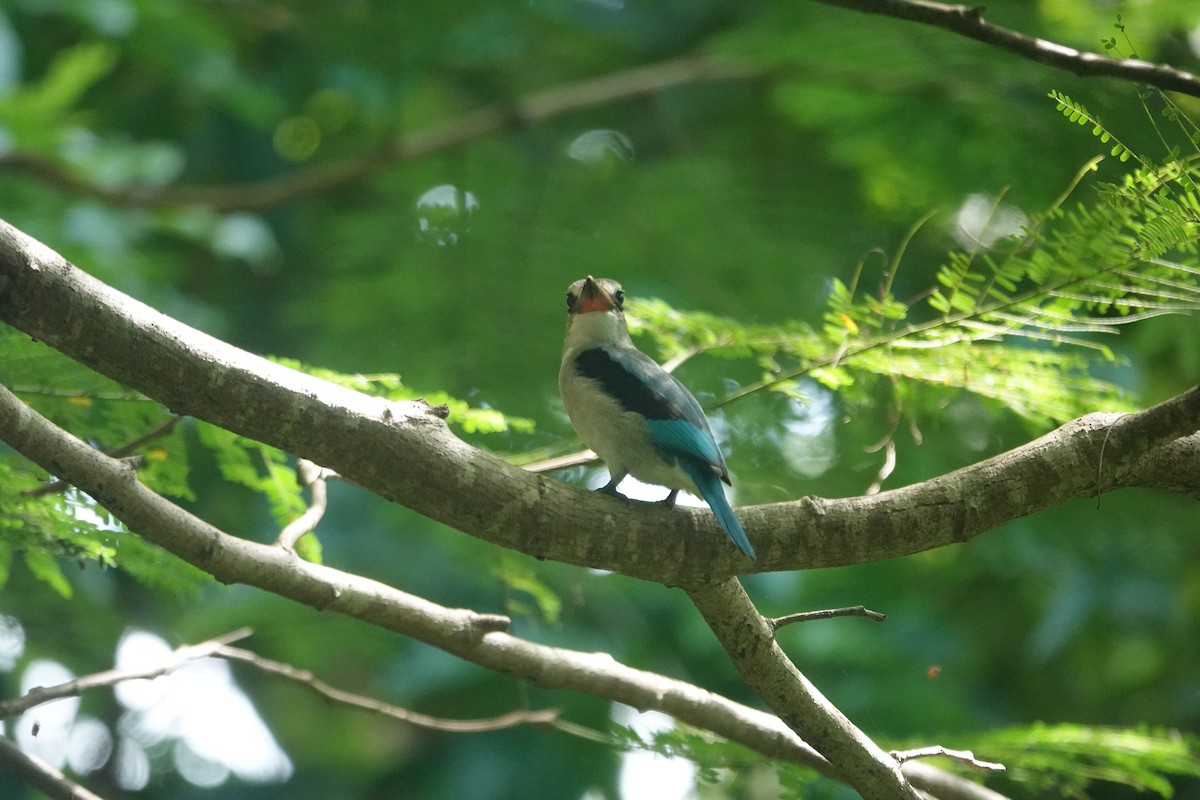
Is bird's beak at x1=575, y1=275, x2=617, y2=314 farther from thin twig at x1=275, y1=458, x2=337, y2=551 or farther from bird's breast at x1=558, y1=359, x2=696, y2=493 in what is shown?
thin twig at x1=275, y1=458, x2=337, y2=551

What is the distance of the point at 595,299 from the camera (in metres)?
4.12

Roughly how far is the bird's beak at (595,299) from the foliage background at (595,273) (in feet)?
2.19

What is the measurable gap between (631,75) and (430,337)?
2187 millimetres

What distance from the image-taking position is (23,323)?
220cm

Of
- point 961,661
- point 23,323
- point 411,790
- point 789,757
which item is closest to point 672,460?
point 789,757

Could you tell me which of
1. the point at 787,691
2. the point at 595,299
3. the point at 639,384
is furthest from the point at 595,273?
the point at 787,691

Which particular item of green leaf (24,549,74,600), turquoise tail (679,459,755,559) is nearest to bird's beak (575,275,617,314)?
turquoise tail (679,459,755,559)

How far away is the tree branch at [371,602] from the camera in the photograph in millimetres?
2445

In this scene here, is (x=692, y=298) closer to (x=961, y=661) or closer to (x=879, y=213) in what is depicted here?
(x=879, y=213)

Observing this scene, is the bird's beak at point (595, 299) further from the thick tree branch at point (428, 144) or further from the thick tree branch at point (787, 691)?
the thick tree branch at point (428, 144)

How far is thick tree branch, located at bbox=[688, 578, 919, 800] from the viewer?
2783 millimetres

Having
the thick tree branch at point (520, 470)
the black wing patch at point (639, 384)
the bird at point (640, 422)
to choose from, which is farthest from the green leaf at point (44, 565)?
the black wing patch at point (639, 384)

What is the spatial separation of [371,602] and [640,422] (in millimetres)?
911

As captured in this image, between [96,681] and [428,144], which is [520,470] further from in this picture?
[428,144]
